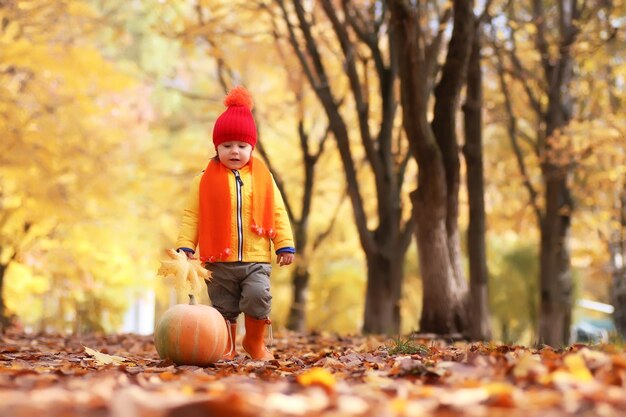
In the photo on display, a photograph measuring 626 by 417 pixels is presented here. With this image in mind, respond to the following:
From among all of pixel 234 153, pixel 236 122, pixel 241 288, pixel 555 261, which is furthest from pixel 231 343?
pixel 555 261

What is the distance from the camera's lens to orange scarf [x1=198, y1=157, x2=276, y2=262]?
5902 millimetres

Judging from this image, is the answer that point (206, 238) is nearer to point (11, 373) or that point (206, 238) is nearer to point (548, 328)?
point (11, 373)

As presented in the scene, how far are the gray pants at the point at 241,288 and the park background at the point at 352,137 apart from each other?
2.42 metres

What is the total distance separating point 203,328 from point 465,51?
4840mm

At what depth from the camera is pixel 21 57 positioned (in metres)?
→ 11.6

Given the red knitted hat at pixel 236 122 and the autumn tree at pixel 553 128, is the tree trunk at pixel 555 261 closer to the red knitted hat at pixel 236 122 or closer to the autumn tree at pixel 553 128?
the autumn tree at pixel 553 128

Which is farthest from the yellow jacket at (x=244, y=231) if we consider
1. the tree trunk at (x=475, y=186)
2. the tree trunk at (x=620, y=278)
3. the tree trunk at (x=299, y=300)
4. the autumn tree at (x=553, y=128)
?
the tree trunk at (x=299, y=300)

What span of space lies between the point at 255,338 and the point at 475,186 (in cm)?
560

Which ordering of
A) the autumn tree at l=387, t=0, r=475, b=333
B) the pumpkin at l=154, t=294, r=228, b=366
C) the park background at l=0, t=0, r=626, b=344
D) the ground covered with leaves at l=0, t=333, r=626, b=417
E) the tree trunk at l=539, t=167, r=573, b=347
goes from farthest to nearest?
the tree trunk at l=539, t=167, r=573, b=347
the park background at l=0, t=0, r=626, b=344
the autumn tree at l=387, t=0, r=475, b=333
the pumpkin at l=154, t=294, r=228, b=366
the ground covered with leaves at l=0, t=333, r=626, b=417

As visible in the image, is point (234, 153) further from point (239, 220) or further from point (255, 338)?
point (255, 338)

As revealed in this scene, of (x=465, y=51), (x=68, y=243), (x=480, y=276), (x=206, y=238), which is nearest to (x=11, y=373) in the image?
(x=206, y=238)

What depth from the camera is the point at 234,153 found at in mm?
5996

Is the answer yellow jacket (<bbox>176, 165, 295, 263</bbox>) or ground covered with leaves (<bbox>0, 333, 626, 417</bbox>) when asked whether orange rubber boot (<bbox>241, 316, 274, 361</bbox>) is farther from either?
ground covered with leaves (<bbox>0, 333, 626, 417</bbox>)

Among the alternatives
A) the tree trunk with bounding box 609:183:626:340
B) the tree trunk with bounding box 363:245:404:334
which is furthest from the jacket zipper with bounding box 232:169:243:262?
the tree trunk with bounding box 609:183:626:340
